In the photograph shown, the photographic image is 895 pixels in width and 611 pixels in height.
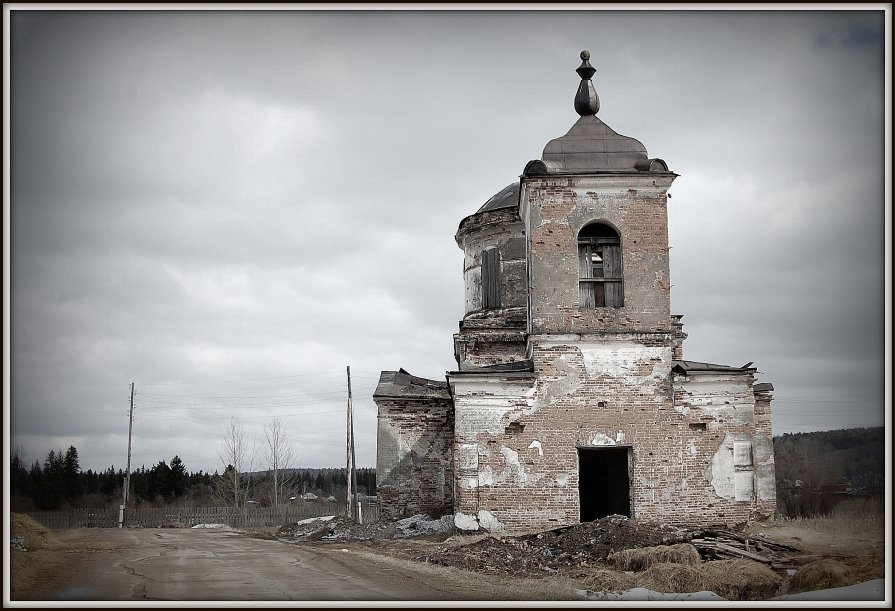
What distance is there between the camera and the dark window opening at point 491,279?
25.0m

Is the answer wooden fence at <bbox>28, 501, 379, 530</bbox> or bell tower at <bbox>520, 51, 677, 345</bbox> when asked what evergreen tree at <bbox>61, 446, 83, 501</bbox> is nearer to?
wooden fence at <bbox>28, 501, 379, 530</bbox>

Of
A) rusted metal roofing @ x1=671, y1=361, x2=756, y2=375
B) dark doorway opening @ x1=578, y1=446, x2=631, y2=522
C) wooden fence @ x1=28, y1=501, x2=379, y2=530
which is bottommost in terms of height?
wooden fence @ x1=28, y1=501, x2=379, y2=530

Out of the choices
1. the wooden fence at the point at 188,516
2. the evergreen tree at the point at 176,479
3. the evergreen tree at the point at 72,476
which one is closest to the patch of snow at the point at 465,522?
the wooden fence at the point at 188,516

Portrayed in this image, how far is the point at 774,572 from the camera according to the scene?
12.4m

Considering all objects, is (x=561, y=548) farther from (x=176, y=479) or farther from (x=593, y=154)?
(x=176, y=479)

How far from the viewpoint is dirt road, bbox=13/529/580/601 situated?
11055 mm

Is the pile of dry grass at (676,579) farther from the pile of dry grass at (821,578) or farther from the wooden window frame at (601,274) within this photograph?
the wooden window frame at (601,274)

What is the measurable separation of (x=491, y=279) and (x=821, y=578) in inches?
587

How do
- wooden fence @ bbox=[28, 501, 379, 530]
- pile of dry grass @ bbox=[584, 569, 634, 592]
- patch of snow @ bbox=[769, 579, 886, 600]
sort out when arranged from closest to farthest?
patch of snow @ bbox=[769, 579, 886, 600] < pile of dry grass @ bbox=[584, 569, 634, 592] < wooden fence @ bbox=[28, 501, 379, 530]

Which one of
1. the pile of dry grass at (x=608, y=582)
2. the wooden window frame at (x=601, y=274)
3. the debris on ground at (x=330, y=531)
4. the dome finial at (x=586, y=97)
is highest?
the dome finial at (x=586, y=97)

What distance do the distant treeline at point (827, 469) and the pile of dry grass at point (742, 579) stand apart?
1797 millimetres

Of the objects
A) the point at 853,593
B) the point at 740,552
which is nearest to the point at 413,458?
the point at 740,552

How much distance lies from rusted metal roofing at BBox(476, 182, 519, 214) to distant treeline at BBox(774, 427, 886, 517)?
9.99m

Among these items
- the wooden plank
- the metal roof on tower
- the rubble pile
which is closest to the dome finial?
the metal roof on tower
